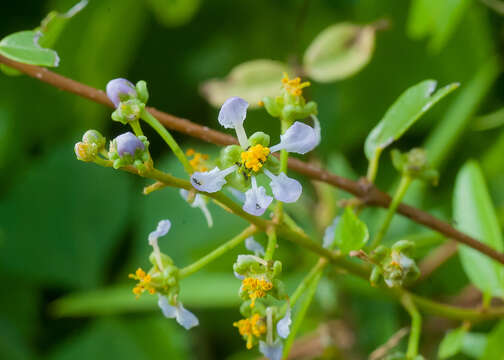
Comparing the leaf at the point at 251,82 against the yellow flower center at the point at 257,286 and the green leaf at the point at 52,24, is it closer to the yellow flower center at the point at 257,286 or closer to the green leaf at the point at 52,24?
the green leaf at the point at 52,24

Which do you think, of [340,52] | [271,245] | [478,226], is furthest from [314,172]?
[340,52]

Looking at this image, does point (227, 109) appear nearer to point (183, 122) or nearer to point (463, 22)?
point (183, 122)

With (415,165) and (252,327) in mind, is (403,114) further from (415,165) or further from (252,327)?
(252,327)

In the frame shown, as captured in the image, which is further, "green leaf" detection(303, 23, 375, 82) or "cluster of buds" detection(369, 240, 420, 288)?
"green leaf" detection(303, 23, 375, 82)

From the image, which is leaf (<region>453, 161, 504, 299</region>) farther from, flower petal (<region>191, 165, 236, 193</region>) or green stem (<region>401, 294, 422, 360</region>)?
flower petal (<region>191, 165, 236, 193</region>)

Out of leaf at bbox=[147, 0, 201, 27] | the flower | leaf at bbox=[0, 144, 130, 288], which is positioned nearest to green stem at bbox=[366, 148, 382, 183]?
the flower
